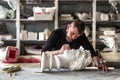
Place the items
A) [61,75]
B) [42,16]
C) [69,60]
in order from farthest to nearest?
[42,16] < [69,60] < [61,75]

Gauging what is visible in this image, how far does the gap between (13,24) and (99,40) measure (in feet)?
5.13

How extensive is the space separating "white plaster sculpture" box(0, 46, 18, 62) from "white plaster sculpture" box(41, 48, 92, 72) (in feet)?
3.60

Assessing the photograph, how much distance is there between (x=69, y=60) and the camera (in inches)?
95.3

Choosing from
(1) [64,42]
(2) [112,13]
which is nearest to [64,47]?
(1) [64,42]

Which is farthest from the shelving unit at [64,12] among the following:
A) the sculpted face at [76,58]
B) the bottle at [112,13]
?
the sculpted face at [76,58]

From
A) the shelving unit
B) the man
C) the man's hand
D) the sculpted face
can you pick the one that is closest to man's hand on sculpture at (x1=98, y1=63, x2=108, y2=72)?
the man

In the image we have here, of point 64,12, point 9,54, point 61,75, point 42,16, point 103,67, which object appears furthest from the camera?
point 64,12

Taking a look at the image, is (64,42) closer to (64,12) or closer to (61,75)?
(61,75)

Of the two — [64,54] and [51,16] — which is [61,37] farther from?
[51,16]

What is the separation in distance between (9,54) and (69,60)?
129 cm

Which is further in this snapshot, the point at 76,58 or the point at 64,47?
the point at 64,47

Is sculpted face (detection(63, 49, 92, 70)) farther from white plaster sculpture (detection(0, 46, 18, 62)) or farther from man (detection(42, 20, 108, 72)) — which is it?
white plaster sculpture (detection(0, 46, 18, 62))

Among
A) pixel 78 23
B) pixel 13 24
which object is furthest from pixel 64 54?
pixel 13 24

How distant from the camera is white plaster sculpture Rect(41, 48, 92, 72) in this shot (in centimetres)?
236
